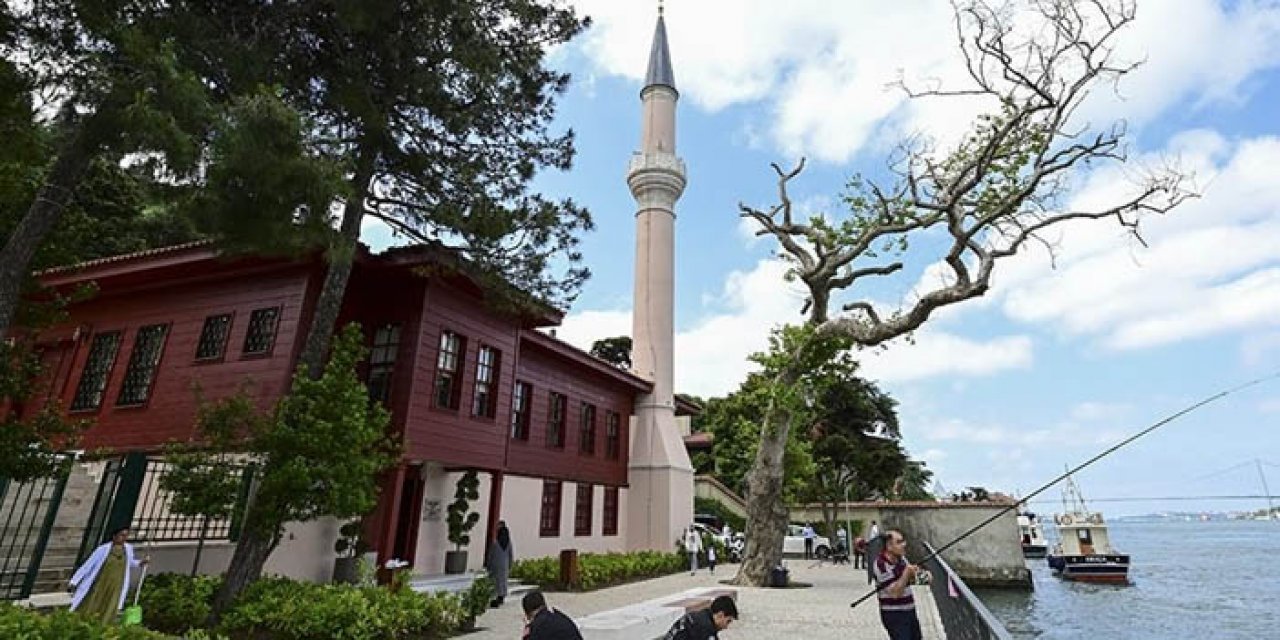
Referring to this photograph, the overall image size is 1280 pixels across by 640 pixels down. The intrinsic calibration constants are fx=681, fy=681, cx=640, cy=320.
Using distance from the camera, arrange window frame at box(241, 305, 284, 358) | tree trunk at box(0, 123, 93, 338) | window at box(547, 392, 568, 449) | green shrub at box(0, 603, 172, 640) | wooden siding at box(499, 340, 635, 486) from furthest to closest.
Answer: window at box(547, 392, 568, 449) → wooden siding at box(499, 340, 635, 486) → window frame at box(241, 305, 284, 358) → tree trunk at box(0, 123, 93, 338) → green shrub at box(0, 603, 172, 640)

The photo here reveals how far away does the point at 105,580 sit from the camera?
694 centimetres

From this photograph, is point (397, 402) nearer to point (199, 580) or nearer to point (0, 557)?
point (199, 580)

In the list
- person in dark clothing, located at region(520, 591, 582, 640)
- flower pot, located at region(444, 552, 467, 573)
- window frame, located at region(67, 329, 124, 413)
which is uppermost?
window frame, located at region(67, 329, 124, 413)

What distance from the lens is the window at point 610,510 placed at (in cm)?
1997

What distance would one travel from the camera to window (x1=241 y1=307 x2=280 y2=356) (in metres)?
11.7

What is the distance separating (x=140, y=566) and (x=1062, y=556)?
106 ft

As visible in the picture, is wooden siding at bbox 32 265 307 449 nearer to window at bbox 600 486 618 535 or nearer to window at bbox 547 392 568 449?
window at bbox 547 392 568 449

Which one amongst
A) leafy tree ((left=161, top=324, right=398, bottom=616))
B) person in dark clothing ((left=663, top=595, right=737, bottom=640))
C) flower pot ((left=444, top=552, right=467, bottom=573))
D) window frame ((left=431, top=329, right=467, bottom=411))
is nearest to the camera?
person in dark clothing ((left=663, top=595, right=737, bottom=640))

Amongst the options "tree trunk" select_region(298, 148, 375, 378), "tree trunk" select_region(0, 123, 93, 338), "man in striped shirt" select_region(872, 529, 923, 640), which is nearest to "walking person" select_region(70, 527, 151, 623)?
"tree trunk" select_region(0, 123, 93, 338)

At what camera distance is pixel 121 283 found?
43.6 feet

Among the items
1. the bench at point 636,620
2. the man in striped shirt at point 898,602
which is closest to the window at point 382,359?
the bench at point 636,620

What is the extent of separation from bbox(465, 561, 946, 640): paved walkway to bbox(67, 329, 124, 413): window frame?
8772 millimetres

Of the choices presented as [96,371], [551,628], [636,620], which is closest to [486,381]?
[96,371]

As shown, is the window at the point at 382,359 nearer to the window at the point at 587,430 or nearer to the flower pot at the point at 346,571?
the flower pot at the point at 346,571
